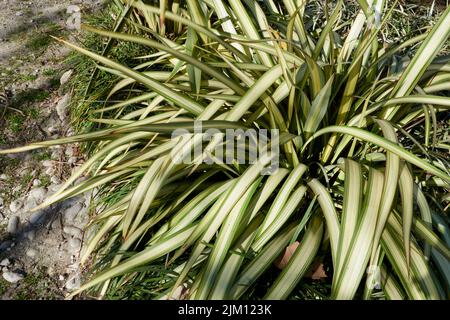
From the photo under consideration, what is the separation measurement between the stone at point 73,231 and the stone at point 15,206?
306mm

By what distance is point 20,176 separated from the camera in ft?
8.67

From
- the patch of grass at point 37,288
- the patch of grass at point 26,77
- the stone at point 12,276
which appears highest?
the patch of grass at point 26,77

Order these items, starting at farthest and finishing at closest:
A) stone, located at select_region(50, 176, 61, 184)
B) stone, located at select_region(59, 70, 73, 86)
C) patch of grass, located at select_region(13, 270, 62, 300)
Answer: stone, located at select_region(59, 70, 73, 86) → stone, located at select_region(50, 176, 61, 184) → patch of grass, located at select_region(13, 270, 62, 300)

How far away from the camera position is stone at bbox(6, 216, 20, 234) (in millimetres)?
2383

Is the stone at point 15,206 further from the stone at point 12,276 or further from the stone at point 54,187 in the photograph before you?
the stone at point 12,276

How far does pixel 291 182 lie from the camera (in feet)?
5.43

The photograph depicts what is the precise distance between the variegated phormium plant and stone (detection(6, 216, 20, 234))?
535 millimetres

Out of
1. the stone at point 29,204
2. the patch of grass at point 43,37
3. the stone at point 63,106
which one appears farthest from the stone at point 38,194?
the patch of grass at point 43,37

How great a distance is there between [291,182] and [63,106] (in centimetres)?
180

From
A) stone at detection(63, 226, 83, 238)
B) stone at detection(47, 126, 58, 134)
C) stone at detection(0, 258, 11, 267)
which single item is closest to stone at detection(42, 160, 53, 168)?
stone at detection(47, 126, 58, 134)

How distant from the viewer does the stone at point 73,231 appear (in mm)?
2354

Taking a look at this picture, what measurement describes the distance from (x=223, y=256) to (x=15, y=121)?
6.29 feet

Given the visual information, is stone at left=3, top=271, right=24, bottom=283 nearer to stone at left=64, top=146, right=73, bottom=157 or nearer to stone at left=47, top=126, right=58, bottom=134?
stone at left=64, top=146, right=73, bottom=157
